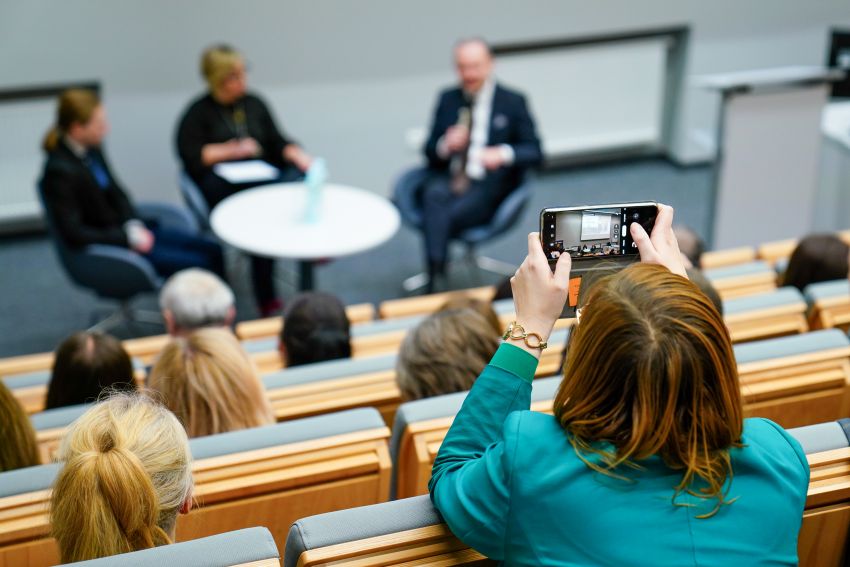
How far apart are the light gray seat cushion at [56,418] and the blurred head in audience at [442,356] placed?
901mm

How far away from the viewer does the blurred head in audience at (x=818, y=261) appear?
364 cm

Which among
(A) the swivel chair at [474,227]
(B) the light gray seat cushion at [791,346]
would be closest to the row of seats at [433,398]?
(B) the light gray seat cushion at [791,346]

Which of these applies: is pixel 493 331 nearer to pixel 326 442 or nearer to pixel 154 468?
pixel 326 442

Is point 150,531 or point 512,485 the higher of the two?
point 512,485

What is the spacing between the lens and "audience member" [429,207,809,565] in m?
1.41

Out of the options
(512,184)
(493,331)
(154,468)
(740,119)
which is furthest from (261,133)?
(154,468)

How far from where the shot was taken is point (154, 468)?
170 cm

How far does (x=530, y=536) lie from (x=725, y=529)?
0.94 feet

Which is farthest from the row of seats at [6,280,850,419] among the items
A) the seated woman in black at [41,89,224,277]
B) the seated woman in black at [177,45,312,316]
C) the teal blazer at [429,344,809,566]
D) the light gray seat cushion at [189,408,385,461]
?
the seated woman in black at [177,45,312,316]

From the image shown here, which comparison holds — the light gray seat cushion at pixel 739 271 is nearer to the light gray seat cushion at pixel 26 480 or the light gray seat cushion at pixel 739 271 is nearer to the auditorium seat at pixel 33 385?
the auditorium seat at pixel 33 385

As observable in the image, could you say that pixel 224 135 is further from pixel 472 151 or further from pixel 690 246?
pixel 690 246

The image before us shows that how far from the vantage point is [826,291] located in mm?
3311

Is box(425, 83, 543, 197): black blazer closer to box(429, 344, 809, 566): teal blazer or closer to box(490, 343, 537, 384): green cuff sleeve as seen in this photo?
box(490, 343, 537, 384): green cuff sleeve

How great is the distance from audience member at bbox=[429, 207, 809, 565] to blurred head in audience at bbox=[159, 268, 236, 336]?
2376 mm
